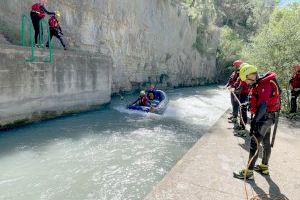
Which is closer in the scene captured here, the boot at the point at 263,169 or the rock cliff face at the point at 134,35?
the boot at the point at 263,169

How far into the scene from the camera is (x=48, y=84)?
11188 millimetres

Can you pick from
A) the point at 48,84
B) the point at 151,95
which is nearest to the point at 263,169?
the point at 48,84

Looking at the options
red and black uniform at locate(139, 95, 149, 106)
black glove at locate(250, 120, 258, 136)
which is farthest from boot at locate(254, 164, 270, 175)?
red and black uniform at locate(139, 95, 149, 106)

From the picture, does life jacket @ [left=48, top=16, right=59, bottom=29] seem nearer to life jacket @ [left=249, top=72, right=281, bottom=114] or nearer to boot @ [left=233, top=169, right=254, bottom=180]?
life jacket @ [left=249, top=72, right=281, bottom=114]

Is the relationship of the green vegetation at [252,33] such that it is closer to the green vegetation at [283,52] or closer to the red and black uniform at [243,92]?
the green vegetation at [283,52]

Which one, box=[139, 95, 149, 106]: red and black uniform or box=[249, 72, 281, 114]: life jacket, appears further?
box=[139, 95, 149, 106]: red and black uniform

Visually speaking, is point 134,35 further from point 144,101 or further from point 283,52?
point 283,52

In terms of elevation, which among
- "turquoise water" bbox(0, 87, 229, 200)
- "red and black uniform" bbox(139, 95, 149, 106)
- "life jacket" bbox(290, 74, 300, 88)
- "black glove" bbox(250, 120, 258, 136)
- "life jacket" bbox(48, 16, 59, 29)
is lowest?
"turquoise water" bbox(0, 87, 229, 200)

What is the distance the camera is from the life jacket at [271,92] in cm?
496

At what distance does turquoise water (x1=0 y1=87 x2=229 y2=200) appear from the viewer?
19.3 ft

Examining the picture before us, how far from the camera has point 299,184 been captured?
197 inches

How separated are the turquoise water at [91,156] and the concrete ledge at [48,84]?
1.70ft

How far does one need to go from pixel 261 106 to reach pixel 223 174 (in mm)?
1402

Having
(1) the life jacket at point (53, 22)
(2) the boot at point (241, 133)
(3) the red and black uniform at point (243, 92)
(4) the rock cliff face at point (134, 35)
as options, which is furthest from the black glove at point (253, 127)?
(4) the rock cliff face at point (134, 35)
